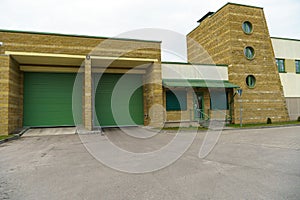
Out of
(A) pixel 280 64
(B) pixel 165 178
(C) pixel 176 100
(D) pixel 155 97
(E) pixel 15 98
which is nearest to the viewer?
(B) pixel 165 178

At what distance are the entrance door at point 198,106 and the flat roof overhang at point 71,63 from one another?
513cm

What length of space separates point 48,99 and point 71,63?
3463 millimetres

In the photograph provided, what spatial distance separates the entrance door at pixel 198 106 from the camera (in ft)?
60.7

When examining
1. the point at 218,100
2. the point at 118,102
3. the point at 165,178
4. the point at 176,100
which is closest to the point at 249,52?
the point at 218,100

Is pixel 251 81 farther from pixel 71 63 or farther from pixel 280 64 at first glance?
pixel 71 63

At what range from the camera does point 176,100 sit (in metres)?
18.2

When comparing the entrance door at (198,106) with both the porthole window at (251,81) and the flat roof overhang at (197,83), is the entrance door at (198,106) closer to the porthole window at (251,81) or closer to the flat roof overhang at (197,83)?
the flat roof overhang at (197,83)

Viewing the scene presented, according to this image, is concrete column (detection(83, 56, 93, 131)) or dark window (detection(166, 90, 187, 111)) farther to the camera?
dark window (detection(166, 90, 187, 111))

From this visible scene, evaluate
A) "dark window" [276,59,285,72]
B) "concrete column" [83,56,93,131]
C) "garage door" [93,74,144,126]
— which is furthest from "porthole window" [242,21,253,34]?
"concrete column" [83,56,93,131]

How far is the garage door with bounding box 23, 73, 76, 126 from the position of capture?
16.3m

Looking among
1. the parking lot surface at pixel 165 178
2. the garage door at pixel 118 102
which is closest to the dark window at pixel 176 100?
the garage door at pixel 118 102

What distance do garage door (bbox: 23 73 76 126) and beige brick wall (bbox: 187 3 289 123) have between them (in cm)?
1382

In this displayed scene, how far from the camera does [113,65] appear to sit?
56.4ft

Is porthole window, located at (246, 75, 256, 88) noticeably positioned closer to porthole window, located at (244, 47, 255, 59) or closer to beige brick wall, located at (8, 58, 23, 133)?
porthole window, located at (244, 47, 255, 59)
